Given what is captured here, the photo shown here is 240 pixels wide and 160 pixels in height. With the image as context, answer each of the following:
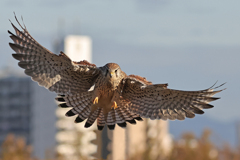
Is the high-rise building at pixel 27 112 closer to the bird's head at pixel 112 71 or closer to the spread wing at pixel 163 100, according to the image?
the spread wing at pixel 163 100

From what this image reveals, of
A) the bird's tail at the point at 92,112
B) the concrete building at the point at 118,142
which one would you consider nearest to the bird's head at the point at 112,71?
the bird's tail at the point at 92,112

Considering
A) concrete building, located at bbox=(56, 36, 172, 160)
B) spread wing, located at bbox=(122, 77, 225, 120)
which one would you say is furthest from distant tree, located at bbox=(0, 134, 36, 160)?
spread wing, located at bbox=(122, 77, 225, 120)

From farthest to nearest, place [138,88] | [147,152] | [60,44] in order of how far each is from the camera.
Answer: [60,44]
[147,152]
[138,88]

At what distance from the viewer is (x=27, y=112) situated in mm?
95375

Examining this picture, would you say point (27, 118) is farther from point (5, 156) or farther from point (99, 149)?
point (99, 149)

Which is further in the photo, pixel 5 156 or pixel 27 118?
pixel 27 118

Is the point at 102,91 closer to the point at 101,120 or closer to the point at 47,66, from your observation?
the point at 101,120

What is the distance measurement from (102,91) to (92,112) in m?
0.46

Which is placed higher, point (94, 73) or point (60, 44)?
point (60, 44)

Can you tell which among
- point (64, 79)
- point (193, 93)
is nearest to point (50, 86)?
point (64, 79)

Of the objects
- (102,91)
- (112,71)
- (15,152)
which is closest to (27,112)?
(15,152)

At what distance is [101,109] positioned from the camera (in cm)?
741

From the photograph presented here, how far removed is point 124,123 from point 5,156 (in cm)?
1658

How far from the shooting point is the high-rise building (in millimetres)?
83562
